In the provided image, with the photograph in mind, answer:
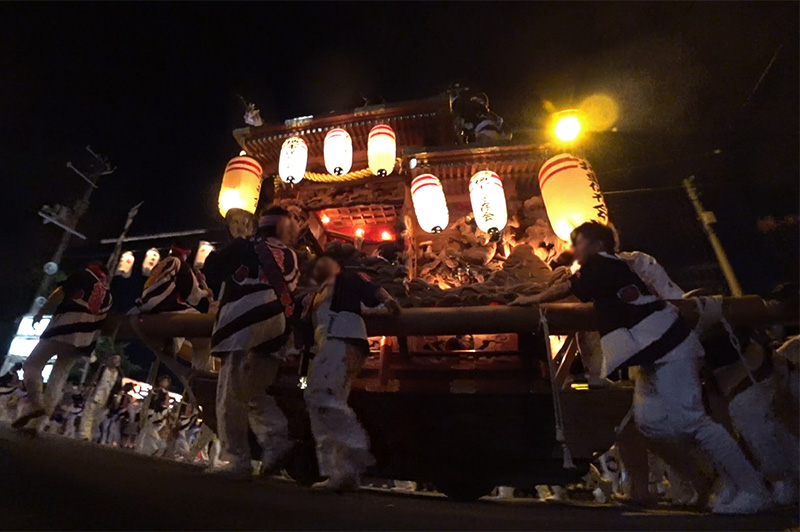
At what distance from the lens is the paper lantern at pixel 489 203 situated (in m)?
7.41

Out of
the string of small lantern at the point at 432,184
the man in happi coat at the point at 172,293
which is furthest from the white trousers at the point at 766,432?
the man in happi coat at the point at 172,293

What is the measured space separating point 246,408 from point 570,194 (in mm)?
5484

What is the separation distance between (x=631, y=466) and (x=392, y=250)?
5180mm

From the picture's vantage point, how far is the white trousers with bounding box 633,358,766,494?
3.07m

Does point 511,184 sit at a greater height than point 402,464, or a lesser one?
greater

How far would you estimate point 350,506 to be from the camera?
2873 mm

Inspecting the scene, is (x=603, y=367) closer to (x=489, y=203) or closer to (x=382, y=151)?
(x=489, y=203)

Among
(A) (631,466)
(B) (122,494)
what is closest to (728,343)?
(A) (631,466)

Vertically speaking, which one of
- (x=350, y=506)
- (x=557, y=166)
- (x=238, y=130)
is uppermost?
(x=238, y=130)

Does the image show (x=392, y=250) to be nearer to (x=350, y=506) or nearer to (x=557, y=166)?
(x=557, y=166)

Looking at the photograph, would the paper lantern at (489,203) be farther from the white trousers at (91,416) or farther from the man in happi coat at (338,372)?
the white trousers at (91,416)

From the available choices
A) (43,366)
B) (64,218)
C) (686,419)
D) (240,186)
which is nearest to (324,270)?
(686,419)

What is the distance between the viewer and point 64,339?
188 inches

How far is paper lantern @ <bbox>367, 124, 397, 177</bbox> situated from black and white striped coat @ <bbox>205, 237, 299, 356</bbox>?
4712mm
